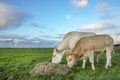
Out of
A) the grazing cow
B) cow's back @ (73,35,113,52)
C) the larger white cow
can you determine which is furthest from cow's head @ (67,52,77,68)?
the larger white cow

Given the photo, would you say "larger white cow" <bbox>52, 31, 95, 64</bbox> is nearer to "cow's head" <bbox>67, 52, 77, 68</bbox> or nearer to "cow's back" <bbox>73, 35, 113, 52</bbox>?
"cow's back" <bbox>73, 35, 113, 52</bbox>

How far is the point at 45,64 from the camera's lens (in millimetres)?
18734

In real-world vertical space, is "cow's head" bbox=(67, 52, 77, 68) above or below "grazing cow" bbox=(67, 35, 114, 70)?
below

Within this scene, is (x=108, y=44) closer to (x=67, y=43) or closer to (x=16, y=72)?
(x=67, y=43)

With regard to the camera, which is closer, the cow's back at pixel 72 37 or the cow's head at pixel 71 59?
the cow's head at pixel 71 59

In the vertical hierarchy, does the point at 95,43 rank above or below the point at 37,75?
above

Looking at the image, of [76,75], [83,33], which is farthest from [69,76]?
[83,33]

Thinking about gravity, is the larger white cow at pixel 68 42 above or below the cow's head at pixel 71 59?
above

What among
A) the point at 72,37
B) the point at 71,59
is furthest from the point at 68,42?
the point at 71,59

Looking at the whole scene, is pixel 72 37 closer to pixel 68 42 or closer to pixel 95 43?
pixel 68 42

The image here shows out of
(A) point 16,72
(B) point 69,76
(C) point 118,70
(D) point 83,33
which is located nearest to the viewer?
(B) point 69,76

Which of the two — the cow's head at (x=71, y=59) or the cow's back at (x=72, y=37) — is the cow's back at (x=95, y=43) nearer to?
the cow's head at (x=71, y=59)

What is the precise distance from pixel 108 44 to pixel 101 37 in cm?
74

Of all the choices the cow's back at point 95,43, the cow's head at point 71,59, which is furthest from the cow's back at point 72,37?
the cow's head at point 71,59
